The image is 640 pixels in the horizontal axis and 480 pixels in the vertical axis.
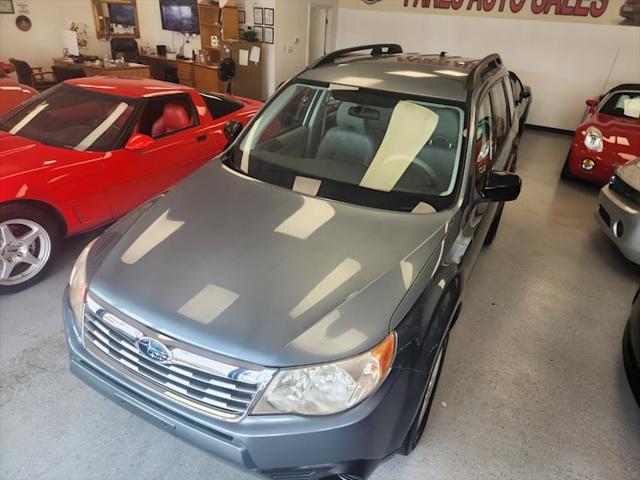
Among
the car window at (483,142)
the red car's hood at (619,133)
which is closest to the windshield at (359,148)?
the car window at (483,142)

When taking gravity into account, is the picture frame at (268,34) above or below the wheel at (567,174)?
above

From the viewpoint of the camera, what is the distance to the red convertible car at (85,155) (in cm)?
248

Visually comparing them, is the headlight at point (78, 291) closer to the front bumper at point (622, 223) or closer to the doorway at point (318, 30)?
the front bumper at point (622, 223)

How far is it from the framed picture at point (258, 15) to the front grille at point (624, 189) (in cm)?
692

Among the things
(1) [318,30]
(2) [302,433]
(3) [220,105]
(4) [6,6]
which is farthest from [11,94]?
(1) [318,30]

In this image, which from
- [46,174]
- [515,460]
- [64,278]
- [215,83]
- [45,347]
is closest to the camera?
[515,460]

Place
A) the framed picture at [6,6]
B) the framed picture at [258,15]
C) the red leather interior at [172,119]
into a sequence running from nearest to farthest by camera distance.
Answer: the red leather interior at [172,119] < the framed picture at [6,6] < the framed picture at [258,15]

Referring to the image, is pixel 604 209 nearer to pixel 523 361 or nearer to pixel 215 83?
pixel 523 361

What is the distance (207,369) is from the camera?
1.22 meters

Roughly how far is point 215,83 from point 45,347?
7120 millimetres

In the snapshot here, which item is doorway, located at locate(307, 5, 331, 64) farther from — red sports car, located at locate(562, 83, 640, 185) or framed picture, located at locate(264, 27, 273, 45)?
red sports car, located at locate(562, 83, 640, 185)

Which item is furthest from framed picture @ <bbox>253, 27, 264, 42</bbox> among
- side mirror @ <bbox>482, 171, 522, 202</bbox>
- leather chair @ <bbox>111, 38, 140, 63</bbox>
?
side mirror @ <bbox>482, 171, 522, 202</bbox>

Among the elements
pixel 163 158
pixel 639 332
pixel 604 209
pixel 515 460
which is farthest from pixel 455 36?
pixel 515 460

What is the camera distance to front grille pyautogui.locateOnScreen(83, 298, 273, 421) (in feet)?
3.92
